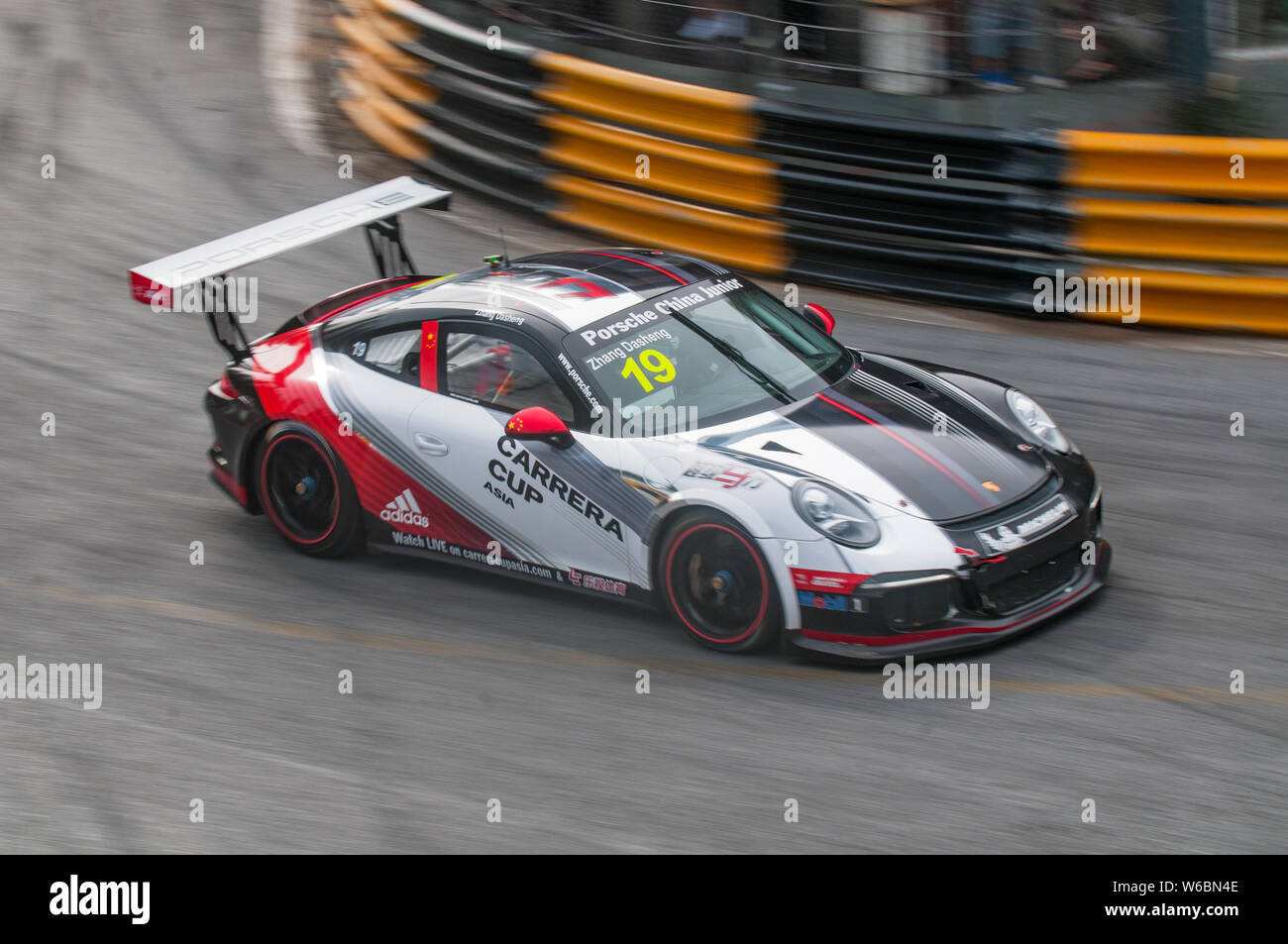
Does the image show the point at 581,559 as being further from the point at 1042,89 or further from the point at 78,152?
the point at 78,152

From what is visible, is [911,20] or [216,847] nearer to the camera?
[216,847]

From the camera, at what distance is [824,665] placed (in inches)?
246

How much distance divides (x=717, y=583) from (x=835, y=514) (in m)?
0.57

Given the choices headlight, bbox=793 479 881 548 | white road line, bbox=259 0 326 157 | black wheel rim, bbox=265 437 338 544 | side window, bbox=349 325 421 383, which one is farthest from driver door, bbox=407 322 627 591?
white road line, bbox=259 0 326 157

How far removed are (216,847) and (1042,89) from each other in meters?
7.68

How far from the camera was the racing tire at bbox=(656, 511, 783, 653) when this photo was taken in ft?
20.2

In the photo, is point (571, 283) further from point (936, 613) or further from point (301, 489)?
point (936, 613)

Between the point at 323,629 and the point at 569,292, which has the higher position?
the point at 569,292

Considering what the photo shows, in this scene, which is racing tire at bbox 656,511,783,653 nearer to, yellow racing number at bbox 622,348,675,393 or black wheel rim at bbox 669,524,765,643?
black wheel rim at bbox 669,524,765,643

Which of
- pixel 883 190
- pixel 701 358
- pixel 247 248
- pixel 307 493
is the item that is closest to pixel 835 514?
pixel 701 358

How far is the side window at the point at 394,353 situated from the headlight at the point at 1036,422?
8.99 feet

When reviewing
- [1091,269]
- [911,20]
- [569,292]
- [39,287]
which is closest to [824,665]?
[569,292]

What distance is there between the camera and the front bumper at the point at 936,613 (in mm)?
5953

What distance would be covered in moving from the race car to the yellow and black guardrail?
3067mm
